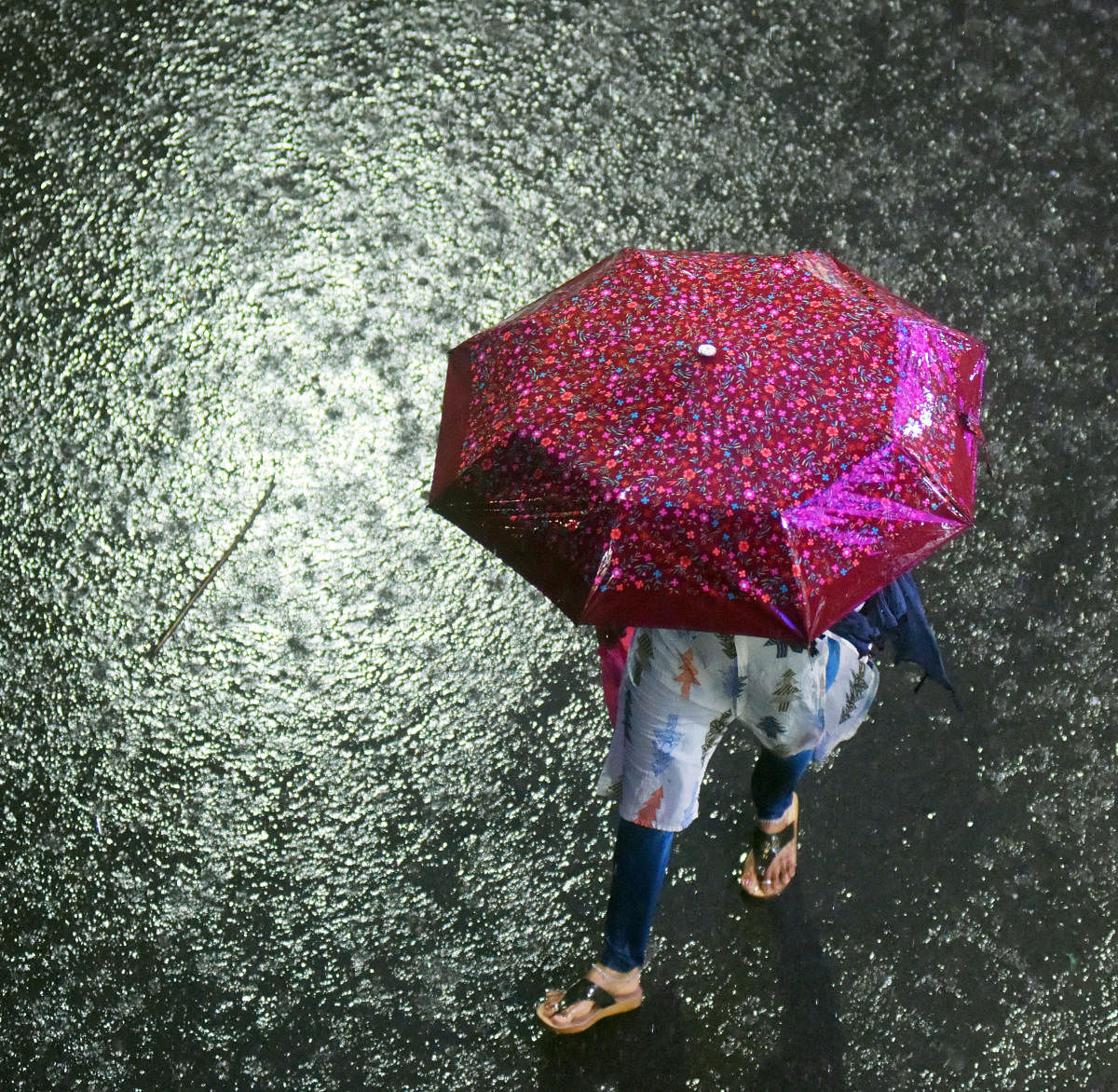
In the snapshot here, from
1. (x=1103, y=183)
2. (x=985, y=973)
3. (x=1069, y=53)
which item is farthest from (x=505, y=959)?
(x=1069, y=53)

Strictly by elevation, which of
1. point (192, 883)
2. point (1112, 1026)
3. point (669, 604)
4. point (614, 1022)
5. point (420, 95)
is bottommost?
point (1112, 1026)

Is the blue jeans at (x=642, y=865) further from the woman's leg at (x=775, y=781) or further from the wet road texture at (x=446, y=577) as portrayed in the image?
the wet road texture at (x=446, y=577)

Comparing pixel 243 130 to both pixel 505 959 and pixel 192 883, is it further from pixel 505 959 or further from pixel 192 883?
pixel 505 959

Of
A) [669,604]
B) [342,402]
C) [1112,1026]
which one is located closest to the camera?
[669,604]

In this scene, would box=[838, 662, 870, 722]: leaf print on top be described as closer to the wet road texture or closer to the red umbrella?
the red umbrella

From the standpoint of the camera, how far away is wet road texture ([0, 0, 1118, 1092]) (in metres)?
3.08

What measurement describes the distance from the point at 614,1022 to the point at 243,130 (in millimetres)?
2731

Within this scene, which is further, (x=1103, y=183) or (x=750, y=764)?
(x=1103, y=183)

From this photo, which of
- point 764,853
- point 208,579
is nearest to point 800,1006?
point 764,853

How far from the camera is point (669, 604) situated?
2.07 meters

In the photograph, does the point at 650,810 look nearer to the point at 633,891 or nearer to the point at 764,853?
the point at 633,891

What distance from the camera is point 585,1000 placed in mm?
2990

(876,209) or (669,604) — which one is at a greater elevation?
(669,604)

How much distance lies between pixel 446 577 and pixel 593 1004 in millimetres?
1096
